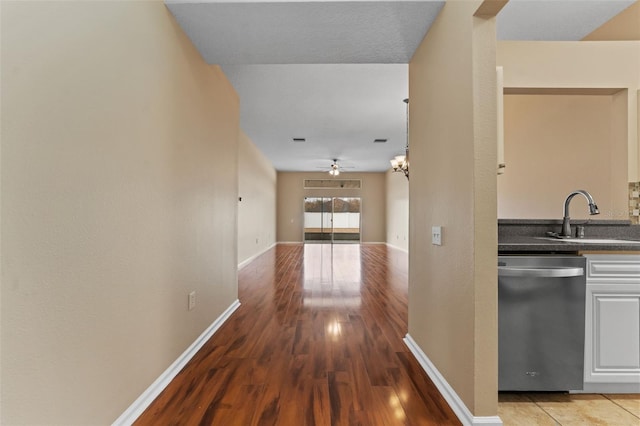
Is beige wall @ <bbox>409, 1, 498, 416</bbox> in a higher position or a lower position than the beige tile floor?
higher

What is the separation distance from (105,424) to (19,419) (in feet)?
1.60

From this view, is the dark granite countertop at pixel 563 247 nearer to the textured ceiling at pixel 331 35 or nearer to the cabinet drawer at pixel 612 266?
the cabinet drawer at pixel 612 266

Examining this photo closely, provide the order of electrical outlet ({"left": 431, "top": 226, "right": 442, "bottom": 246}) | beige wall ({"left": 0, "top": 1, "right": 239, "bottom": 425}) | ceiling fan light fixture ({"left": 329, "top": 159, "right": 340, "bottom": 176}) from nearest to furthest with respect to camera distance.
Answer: beige wall ({"left": 0, "top": 1, "right": 239, "bottom": 425}) → electrical outlet ({"left": 431, "top": 226, "right": 442, "bottom": 246}) → ceiling fan light fixture ({"left": 329, "top": 159, "right": 340, "bottom": 176})

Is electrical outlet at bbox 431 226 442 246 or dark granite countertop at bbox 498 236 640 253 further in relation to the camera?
electrical outlet at bbox 431 226 442 246

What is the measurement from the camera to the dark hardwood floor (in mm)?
1668

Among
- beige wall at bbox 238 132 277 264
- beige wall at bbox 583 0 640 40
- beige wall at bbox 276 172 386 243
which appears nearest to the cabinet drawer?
beige wall at bbox 583 0 640 40

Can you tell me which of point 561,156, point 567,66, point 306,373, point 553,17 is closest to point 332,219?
point 561,156

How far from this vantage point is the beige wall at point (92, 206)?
3.42 ft

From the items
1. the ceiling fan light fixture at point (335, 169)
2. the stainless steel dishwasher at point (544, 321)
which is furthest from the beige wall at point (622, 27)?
the ceiling fan light fixture at point (335, 169)

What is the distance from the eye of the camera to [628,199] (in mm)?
2695

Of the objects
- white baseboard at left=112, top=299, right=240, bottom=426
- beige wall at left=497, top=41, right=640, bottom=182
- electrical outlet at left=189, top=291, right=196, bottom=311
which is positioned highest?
beige wall at left=497, top=41, right=640, bottom=182

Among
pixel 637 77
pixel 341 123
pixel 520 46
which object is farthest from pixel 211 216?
pixel 637 77

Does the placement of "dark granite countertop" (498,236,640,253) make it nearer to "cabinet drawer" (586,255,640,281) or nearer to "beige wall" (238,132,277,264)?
"cabinet drawer" (586,255,640,281)

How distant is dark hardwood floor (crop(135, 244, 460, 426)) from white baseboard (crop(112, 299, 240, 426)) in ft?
0.13
